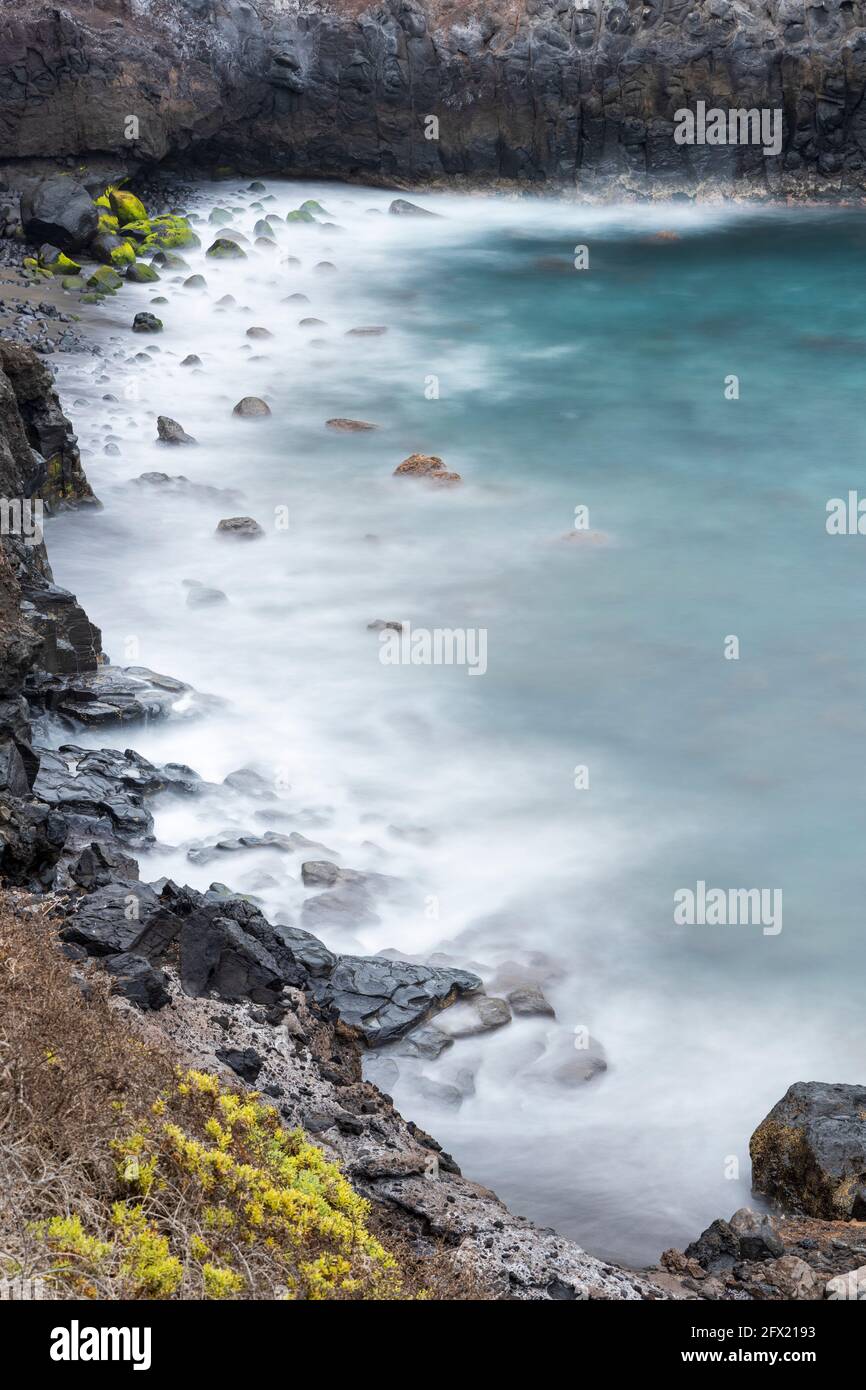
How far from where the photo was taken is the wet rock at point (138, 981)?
23.8 ft

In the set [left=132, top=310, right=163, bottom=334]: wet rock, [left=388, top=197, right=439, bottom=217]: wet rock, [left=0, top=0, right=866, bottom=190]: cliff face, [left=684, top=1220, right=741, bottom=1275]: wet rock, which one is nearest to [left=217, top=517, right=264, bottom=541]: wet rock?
[left=132, top=310, right=163, bottom=334]: wet rock

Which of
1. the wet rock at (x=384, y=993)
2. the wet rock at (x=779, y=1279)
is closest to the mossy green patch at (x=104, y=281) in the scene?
the wet rock at (x=384, y=993)

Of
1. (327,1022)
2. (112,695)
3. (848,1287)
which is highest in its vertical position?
(112,695)

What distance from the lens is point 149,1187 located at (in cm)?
505

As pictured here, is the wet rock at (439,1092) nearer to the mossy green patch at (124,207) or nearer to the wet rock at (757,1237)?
the wet rock at (757,1237)

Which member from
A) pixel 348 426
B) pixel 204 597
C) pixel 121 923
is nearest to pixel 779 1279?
pixel 121 923

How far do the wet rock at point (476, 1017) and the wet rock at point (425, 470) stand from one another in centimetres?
1018

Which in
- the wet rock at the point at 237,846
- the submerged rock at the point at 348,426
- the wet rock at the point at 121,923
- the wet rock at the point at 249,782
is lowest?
the wet rock at the point at 121,923

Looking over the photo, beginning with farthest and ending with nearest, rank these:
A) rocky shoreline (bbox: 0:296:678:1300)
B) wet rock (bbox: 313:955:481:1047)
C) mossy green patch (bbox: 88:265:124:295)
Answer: mossy green patch (bbox: 88:265:124:295) < wet rock (bbox: 313:955:481:1047) < rocky shoreline (bbox: 0:296:678:1300)

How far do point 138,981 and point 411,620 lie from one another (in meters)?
8.10

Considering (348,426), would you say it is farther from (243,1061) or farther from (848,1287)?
(848,1287)

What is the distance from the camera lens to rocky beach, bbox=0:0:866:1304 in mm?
7613

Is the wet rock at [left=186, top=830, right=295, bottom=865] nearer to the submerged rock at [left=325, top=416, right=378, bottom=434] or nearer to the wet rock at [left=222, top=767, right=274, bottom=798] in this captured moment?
the wet rock at [left=222, top=767, right=274, bottom=798]

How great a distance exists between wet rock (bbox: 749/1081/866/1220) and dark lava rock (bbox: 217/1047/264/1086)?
2946 mm
